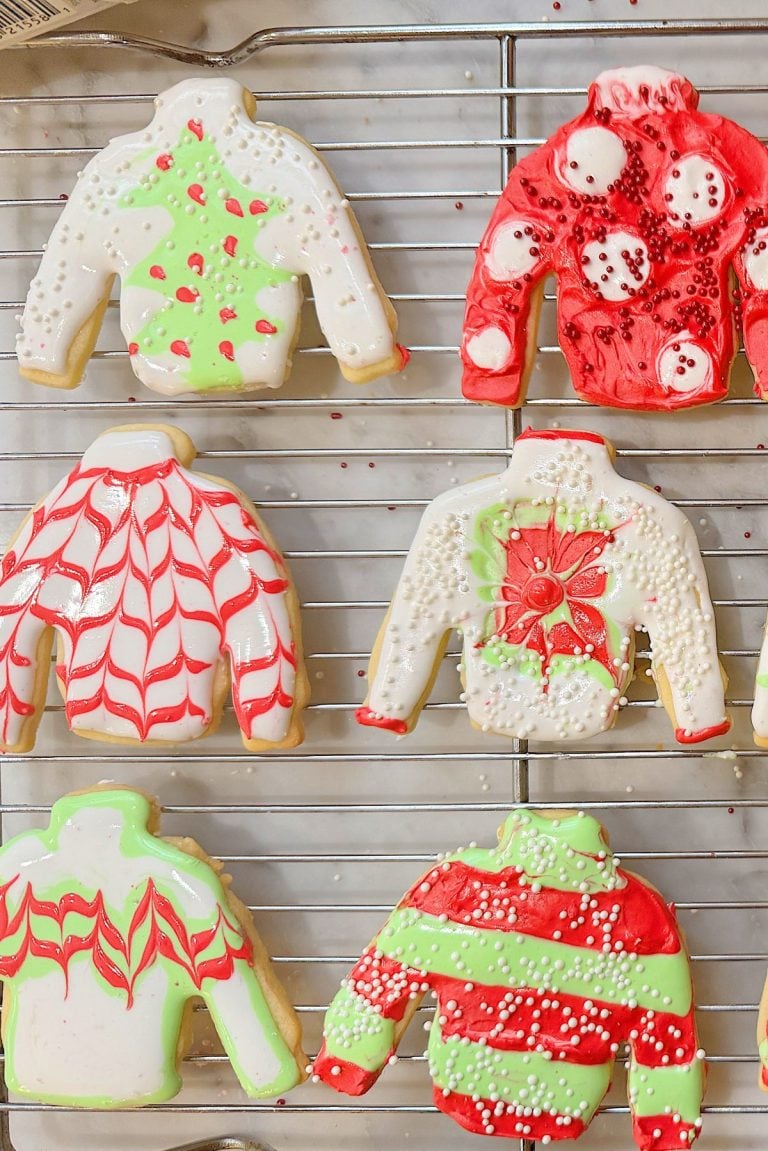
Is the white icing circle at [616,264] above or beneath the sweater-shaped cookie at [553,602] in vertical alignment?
above

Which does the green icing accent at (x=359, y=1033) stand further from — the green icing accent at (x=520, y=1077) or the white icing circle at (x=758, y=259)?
the white icing circle at (x=758, y=259)

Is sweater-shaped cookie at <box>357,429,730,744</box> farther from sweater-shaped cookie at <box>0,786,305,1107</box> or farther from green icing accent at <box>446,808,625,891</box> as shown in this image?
sweater-shaped cookie at <box>0,786,305,1107</box>

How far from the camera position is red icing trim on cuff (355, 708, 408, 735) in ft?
3.37

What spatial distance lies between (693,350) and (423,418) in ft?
0.87

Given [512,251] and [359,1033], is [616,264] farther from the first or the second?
[359,1033]

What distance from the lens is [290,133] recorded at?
40.9 inches

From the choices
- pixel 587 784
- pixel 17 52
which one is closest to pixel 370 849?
pixel 587 784

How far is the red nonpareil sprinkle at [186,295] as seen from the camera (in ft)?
3.40

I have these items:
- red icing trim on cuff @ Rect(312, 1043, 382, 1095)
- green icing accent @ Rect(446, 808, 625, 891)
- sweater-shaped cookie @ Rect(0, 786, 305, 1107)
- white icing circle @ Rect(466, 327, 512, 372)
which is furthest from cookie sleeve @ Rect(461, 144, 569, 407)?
red icing trim on cuff @ Rect(312, 1043, 382, 1095)

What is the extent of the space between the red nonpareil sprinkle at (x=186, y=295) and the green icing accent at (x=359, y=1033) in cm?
64

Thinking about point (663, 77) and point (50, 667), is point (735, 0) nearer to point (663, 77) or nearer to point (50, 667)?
point (663, 77)

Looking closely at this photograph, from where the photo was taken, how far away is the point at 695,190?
98 centimetres

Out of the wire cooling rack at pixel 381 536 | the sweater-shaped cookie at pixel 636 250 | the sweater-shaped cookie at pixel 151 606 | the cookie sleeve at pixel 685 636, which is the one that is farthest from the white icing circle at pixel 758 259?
the sweater-shaped cookie at pixel 151 606

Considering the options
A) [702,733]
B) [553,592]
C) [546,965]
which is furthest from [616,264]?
[546,965]
